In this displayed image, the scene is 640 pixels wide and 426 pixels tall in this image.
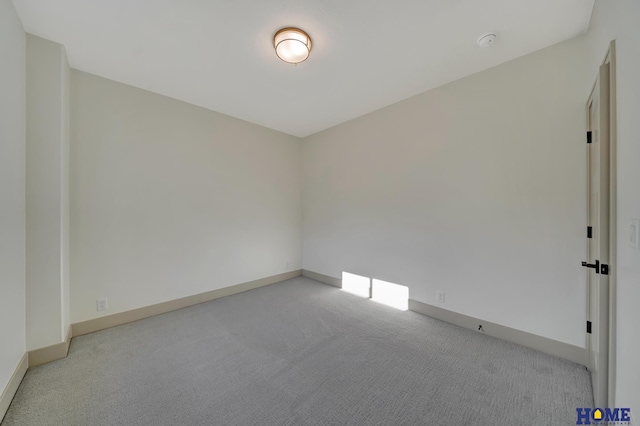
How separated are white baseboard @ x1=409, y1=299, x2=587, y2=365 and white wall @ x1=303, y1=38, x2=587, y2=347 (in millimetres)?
57

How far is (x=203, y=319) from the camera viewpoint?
9.16ft

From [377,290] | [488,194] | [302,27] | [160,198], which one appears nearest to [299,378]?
[377,290]

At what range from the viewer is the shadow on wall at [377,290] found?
3109mm

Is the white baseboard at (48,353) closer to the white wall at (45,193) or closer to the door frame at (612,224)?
the white wall at (45,193)

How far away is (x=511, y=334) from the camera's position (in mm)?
2273

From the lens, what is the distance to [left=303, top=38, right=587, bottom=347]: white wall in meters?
2.02

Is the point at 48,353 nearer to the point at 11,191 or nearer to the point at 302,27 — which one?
the point at 11,191

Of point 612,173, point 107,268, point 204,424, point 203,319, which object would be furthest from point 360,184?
point 107,268

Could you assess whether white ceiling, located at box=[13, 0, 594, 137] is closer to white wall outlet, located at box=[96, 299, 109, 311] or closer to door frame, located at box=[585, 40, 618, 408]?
door frame, located at box=[585, 40, 618, 408]

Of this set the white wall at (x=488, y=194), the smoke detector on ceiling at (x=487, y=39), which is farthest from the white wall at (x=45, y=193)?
the smoke detector on ceiling at (x=487, y=39)
